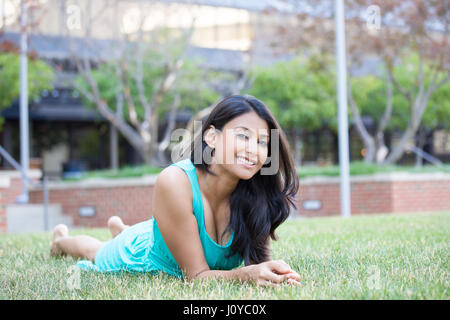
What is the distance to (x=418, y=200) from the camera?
43.4 ft

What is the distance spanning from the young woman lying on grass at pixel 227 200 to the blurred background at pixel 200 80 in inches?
276

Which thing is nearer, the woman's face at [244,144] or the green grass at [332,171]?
the woman's face at [244,144]

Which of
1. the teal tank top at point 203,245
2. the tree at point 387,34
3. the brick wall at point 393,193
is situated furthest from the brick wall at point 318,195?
the teal tank top at point 203,245

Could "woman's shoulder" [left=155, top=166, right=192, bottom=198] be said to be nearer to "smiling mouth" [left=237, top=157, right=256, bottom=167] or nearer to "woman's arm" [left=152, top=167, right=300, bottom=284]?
"woman's arm" [left=152, top=167, right=300, bottom=284]

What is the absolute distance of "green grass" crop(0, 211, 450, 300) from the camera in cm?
282

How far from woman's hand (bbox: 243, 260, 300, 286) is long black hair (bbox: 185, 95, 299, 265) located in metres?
0.47

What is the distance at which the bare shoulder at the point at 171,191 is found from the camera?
3.21 m

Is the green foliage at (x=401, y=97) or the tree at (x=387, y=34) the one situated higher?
the tree at (x=387, y=34)

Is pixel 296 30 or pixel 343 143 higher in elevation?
pixel 296 30

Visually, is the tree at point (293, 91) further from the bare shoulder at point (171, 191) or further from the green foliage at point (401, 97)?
the bare shoulder at point (171, 191)

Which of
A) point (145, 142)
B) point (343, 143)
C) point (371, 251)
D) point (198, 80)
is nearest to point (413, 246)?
point (371, 251)

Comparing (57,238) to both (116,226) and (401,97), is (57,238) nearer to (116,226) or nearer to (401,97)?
(116,226)
